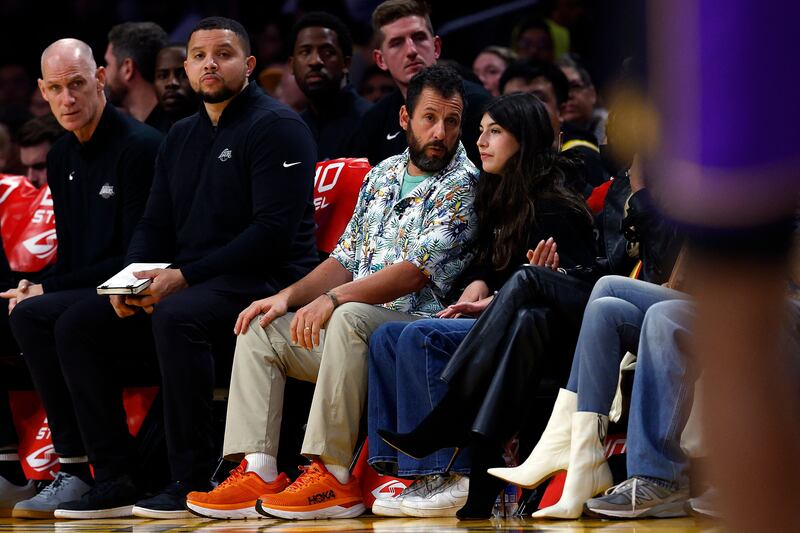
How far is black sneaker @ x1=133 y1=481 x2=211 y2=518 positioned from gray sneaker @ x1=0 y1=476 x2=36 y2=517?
1016 mm

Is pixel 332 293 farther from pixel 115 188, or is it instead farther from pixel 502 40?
pixel 502 40

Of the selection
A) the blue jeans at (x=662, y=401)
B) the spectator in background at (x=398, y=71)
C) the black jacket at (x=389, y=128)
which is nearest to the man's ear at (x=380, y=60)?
the spectator in background at (x=398, y=71)

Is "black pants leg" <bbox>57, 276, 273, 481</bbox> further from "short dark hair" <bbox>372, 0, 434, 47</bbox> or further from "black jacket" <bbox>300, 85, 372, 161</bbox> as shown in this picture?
"short dark hair" <bbox>372, 0, 434, 47</bbox>

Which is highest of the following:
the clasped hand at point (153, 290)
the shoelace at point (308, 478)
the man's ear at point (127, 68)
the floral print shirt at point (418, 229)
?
the man's ear at point (127, 68)

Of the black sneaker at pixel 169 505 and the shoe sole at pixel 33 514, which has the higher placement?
the black sneaker at pixel 169 505

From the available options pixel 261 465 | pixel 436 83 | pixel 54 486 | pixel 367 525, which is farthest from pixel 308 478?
pixel 436 83

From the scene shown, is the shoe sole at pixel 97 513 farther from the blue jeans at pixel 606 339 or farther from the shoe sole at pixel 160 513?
the blue jeans at pixel 606 339

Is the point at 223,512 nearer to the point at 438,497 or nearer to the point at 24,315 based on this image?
the point at 438,497

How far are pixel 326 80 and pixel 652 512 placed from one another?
3.52 meters

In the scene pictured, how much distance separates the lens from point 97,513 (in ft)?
15.9

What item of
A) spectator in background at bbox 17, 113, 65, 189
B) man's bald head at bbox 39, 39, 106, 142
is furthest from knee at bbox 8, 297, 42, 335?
spectator in background at bbox 17, 113, 65, 189

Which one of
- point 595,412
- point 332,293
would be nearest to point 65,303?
point 332,293

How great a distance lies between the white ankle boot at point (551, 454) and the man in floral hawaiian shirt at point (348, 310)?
0.75 meters

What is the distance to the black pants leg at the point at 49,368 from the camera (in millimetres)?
5199
